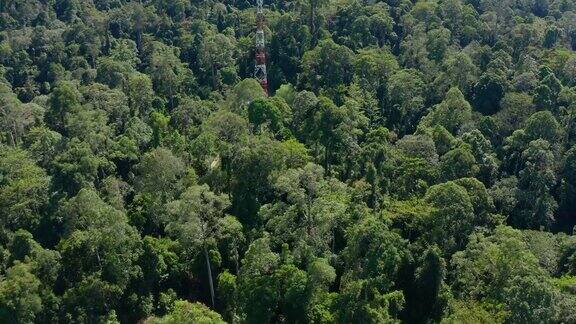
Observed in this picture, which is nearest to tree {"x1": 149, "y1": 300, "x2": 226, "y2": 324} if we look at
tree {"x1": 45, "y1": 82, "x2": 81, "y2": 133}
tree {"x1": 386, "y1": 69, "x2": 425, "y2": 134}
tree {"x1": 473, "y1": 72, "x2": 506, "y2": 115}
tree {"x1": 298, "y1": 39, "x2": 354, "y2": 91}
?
tree {"x1": 45, "y1": 82, "x2": 81, "y2": 133}

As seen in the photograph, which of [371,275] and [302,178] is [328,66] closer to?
[302,178]

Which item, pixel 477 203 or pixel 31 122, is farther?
pixel 31 122

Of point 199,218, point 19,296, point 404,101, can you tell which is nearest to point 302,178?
point 199,218

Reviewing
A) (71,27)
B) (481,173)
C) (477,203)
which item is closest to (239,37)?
(71,27)

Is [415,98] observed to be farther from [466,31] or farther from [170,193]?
[170,193]

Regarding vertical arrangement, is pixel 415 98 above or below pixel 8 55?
above

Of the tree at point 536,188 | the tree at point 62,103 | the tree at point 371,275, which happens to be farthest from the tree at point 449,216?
the tree at point 62,103

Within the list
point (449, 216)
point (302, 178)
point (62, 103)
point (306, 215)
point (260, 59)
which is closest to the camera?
point (449, 216)
